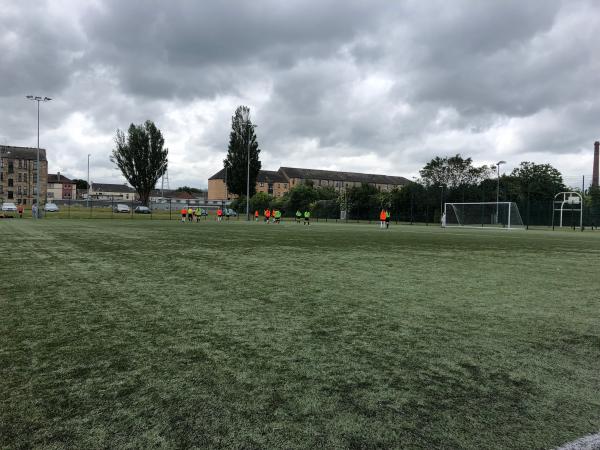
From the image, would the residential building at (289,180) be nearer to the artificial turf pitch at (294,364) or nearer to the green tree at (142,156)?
the green tree at (142,156)

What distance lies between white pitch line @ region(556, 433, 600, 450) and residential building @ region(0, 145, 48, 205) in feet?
367

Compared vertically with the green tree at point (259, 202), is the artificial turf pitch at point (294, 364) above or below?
below

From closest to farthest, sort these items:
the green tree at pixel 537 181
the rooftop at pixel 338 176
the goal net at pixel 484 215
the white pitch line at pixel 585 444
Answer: the white pitch line at pixel 585 444
the goal net at pixel 484 215
the green tree at pixel 537 181
the rooftop at pixel 338 176

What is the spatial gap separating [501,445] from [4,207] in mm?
68585

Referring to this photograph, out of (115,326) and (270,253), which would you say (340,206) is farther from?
(115,326)

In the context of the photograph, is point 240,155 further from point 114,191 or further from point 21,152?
point 114,191

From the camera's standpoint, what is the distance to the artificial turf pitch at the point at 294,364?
2016 millimetres

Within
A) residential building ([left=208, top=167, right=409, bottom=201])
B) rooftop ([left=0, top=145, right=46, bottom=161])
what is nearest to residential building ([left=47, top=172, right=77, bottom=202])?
rooftop ([left=0, top=145, right=46, bottom=161])

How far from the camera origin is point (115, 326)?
367 centimetres

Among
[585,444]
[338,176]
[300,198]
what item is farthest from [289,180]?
[585,444]

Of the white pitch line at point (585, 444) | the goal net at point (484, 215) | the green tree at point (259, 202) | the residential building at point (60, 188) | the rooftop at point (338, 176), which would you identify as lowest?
the white pitch line at point (585, 444)

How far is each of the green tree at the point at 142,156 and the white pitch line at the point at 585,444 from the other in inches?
2905

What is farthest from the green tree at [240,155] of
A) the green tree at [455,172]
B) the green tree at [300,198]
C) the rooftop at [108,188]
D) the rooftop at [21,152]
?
the rooftop at [108,188]

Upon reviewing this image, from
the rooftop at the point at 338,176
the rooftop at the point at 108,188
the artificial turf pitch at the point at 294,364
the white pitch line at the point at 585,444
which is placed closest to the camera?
the white pitch line at the point at 585,444
